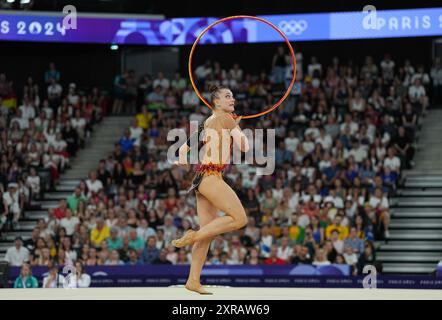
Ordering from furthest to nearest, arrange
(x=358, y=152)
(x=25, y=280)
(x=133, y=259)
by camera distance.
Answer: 1. (x=358, y=152)
2. (x=133, y=259)
3. (x=25, y=280)

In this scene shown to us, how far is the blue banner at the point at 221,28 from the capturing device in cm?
2273

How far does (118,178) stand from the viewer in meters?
22.0

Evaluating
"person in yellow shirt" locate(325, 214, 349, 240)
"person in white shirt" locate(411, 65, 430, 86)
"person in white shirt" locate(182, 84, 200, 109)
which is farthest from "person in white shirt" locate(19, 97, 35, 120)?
"person in white shirt" locate(411, 65, 430, 86)

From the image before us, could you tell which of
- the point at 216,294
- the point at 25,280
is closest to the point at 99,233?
the point at 25,280

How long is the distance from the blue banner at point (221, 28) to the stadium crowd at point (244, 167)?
1315 mm

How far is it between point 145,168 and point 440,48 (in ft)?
29.7

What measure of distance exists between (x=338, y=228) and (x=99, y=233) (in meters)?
4.54

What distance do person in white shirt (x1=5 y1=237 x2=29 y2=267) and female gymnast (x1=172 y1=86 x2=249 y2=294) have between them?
8682 millimetres

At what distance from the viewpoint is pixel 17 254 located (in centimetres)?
1938

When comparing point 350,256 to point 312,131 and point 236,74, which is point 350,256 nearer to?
point 312,131

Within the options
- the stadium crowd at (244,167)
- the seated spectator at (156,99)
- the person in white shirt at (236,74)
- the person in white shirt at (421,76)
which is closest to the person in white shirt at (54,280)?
the stadium crowd at (244,167)

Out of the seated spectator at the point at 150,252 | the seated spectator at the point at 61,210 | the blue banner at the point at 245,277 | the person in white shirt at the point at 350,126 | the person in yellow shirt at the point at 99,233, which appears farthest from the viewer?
the person in white shirt at the point at 350,126

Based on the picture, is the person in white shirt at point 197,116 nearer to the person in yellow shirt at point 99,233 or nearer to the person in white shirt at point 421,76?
the person in yellow shirt at point 99,233

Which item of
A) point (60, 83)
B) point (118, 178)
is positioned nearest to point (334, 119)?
point (118, 178)
